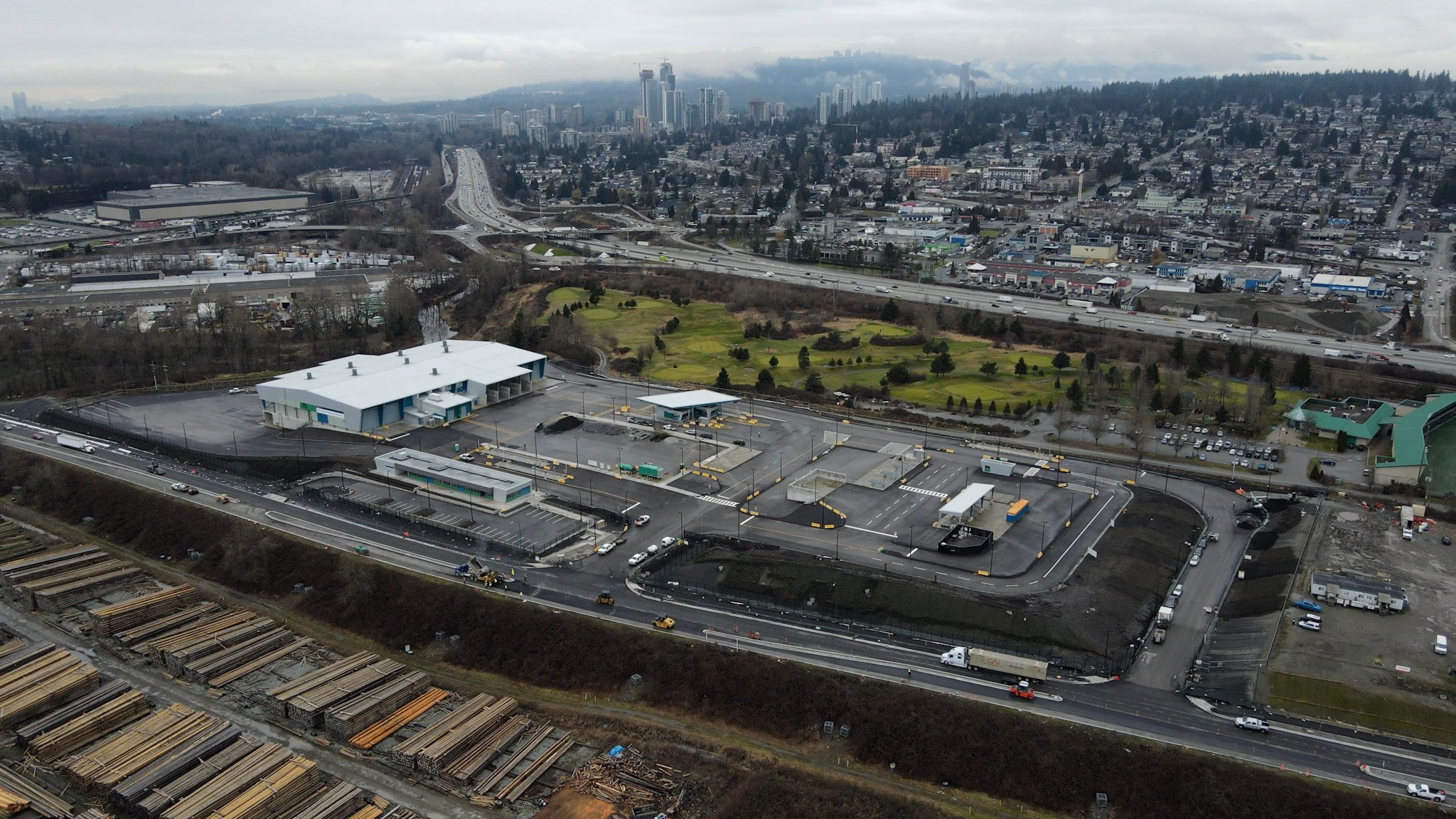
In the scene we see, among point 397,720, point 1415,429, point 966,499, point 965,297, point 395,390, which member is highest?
point 395,390

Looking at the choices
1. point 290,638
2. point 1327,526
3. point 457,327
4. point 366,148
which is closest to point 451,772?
point 290,638

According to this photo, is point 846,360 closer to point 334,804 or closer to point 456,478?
point 456,478

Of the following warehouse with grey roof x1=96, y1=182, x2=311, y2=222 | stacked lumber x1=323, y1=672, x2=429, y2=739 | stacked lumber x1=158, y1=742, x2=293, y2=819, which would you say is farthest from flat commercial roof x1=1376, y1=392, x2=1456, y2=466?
warehouse with grey roof x1=96, y1=182, x2=311, y2=222

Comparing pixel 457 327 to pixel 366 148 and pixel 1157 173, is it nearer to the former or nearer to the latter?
pixel 1157 173

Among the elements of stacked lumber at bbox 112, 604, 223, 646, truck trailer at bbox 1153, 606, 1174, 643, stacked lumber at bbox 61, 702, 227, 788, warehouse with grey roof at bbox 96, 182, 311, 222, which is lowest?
stacked lumber at bbox 61, 702, 227, 788

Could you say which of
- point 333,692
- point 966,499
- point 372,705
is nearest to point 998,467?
point 966,499

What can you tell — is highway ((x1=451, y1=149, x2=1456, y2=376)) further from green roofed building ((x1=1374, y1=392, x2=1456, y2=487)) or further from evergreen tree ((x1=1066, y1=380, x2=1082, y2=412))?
evergreen tree ((x1=1066, y1=380, x2=1082, y2=412))
